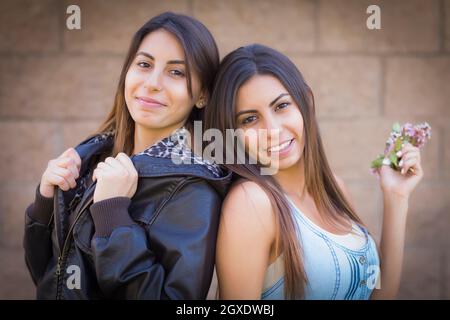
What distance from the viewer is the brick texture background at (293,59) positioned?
9.02 ft

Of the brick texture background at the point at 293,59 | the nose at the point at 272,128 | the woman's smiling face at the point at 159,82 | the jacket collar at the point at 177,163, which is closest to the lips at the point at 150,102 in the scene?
the woman's smiling face at the point at 159,82

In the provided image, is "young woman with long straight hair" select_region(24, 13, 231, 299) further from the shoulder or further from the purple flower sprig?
the purple flower sprig

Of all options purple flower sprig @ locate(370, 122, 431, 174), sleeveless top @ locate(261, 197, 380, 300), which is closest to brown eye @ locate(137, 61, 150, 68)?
sleeveless top @ locate(261, 197, 380, 300)

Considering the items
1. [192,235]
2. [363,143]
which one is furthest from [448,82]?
[192,235]

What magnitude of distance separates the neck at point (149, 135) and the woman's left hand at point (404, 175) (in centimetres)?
73

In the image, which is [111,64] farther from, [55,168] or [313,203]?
[313,203]

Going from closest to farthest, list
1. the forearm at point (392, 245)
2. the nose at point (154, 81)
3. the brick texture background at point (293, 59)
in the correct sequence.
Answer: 1. the nose at point (154, 81)
2. the forearm at point (392, 245)
3. the brick texture background at point (293, 59)

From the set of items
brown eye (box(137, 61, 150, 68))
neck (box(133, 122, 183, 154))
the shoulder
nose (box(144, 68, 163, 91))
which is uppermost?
brown eye (box(137, 61, 150, 68))

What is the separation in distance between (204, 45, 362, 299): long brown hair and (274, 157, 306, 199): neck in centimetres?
2

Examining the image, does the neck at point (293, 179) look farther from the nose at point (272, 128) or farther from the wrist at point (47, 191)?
the wrist at point (47, 191)

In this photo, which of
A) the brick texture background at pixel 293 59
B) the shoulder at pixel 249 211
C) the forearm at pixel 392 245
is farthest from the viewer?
the brick texture background at pixel 293 59

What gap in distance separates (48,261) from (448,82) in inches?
82.8

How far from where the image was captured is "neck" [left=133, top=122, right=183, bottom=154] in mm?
1797

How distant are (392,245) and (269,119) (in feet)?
2.17
